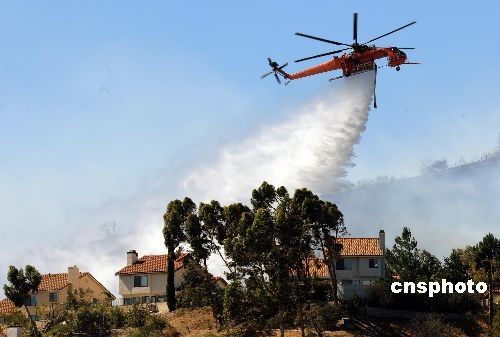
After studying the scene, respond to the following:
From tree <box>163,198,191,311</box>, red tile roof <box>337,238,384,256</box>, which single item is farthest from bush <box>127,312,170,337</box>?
red tile roof <box>337,238,384,256</box>

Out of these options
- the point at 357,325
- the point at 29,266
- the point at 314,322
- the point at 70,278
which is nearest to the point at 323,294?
the point at 357,325

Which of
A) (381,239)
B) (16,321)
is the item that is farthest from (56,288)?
(381,239)

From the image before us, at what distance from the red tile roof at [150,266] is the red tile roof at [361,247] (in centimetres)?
1996

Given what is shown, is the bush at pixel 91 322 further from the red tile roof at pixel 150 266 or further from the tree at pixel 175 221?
the red tile roof at pixel 150 266

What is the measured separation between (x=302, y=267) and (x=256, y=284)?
7.10 meters

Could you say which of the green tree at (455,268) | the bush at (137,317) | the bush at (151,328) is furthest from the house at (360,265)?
the bush at (151,328)

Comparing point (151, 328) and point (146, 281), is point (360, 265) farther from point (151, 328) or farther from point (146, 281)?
point (151, 328)

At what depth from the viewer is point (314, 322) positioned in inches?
2749

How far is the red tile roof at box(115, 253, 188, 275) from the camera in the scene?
96.4 m

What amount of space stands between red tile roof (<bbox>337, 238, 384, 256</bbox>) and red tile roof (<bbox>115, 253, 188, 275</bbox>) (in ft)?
65.5

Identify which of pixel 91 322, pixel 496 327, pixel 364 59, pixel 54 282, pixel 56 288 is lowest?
pixel 496 327

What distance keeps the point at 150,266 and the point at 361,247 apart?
26556 millimetres

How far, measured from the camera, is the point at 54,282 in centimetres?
10494

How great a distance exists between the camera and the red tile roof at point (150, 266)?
96375 mm
